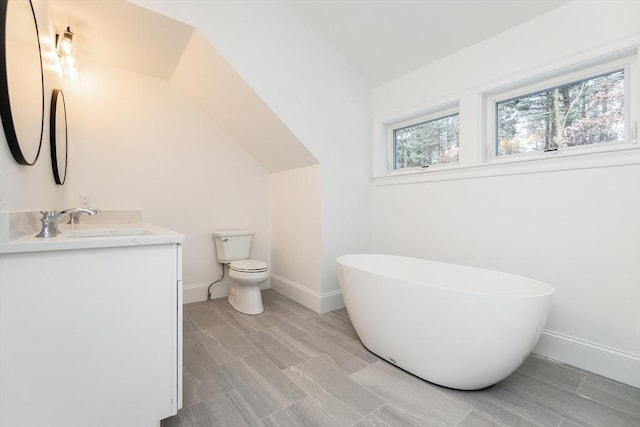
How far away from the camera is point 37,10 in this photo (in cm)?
136

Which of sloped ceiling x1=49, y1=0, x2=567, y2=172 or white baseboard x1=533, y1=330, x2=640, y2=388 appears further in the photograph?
sloped ceiling x1=49, y1=0, x2=567, y2=172

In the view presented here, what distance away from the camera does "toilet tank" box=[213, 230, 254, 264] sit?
2.88 m

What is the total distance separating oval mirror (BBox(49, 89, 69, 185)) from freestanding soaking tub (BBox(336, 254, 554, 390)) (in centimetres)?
202

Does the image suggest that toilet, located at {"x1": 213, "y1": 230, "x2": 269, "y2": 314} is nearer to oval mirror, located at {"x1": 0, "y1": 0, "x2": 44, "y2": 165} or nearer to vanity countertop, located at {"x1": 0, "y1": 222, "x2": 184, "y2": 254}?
vanity countertop, located at {"x1": 0, "y1": 222, "x2": 184, "y2": 254}

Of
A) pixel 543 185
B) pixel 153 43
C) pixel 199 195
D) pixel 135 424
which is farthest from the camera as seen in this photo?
pixel 199 195

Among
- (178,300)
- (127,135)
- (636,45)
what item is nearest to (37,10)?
(127,135)

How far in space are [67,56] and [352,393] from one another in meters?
2.95

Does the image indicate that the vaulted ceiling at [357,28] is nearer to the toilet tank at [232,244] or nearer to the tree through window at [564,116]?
the tree through window at [564,116]

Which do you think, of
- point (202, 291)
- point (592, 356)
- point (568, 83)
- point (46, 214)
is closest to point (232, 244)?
point (202, 291)

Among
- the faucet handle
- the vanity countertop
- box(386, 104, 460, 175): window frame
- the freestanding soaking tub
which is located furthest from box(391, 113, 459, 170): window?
the faucet handle

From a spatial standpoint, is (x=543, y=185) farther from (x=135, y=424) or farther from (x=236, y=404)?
(x=135, y=424)

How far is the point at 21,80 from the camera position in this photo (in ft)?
3.63

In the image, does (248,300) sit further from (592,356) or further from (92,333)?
(592,356)

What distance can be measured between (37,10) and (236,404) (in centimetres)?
213
